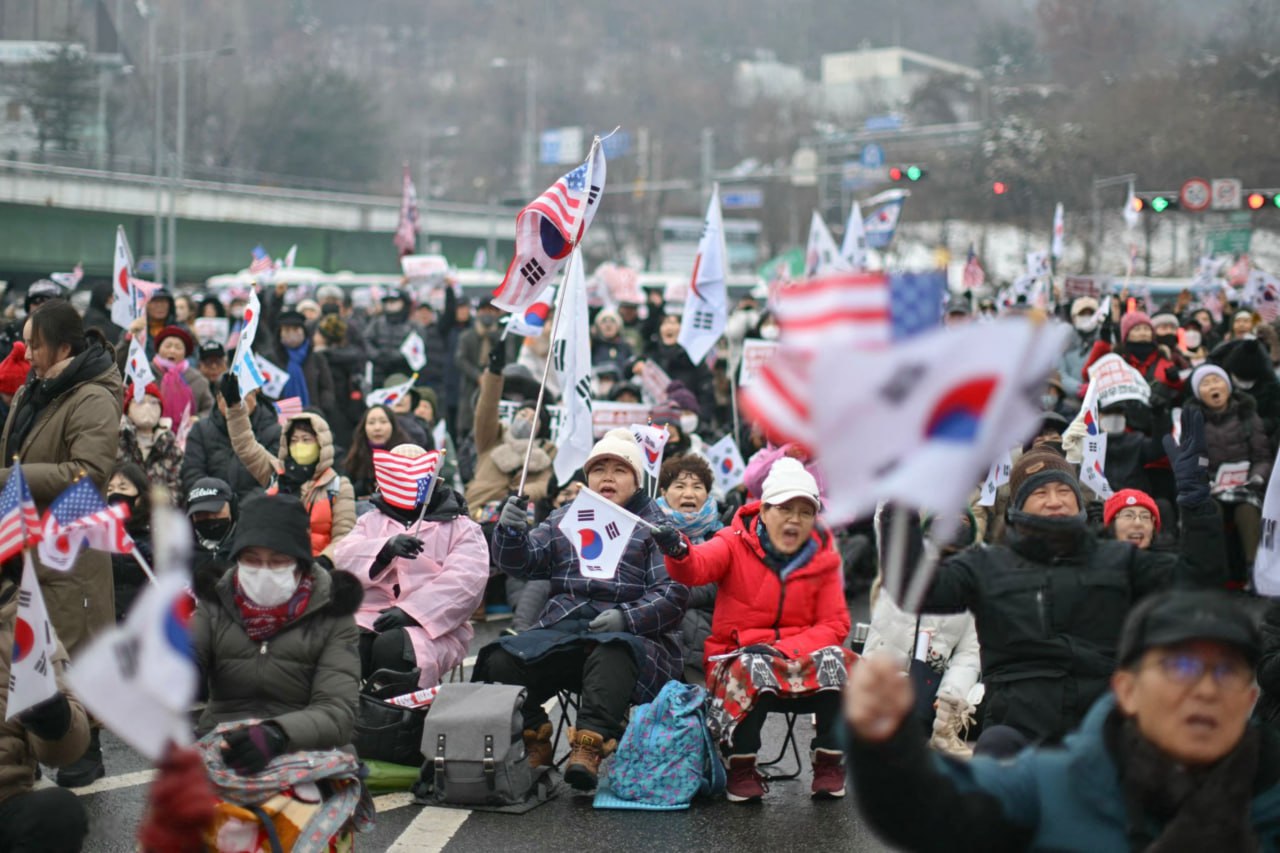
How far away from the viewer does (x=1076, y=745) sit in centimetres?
348

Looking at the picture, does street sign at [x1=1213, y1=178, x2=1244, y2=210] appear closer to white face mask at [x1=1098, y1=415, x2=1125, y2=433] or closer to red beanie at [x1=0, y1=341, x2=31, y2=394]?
white face mask at [x1=1098, y1=415, x2=1125, y2=433]

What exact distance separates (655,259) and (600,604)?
69141 millimetres

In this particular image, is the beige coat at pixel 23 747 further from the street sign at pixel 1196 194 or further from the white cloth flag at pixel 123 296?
the street sign at pixel 1196 194

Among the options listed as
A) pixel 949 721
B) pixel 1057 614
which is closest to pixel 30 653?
pixel 1057 614

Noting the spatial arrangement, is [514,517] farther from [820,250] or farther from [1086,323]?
[820,250]

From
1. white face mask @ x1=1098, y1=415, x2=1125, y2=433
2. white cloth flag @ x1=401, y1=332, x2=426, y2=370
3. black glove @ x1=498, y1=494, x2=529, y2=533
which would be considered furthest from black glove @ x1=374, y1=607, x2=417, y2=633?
white cloth flag @ x1=401, y1=332, x2=426, y2=370

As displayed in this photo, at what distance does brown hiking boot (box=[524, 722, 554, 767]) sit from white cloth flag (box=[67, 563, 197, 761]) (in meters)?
4.04

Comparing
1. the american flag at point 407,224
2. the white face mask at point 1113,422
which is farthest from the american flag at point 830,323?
the american flag at point 407,224

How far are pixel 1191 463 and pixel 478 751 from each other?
470 centimetres

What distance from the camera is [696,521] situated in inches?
348

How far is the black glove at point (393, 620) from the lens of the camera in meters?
7.61

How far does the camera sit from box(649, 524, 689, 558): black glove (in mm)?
6883

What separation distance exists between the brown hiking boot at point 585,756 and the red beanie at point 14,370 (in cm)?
430

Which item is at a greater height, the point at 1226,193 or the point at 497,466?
the point at 1226,193
